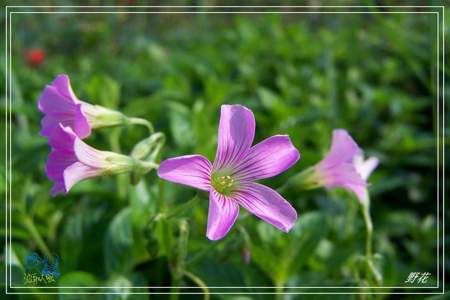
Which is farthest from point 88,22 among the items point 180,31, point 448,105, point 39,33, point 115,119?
point 115,119

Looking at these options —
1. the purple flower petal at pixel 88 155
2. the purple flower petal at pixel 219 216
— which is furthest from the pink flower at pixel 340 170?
the purple flower petal at pixel 88 155

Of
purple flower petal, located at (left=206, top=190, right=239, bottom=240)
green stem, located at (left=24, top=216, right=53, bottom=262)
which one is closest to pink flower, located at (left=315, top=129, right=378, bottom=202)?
purple flower petal, located at (left=206, top=190, right=239, bottom=240)

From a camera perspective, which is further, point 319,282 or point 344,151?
point 319,282

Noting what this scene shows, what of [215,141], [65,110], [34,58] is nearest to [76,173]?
[65,110]

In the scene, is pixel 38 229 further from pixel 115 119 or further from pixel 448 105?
pixel 448 105

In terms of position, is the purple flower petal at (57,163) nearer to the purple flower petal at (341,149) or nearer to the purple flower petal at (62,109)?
the purple flower petal at (62,109)

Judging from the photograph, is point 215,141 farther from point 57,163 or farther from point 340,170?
point 57,163
